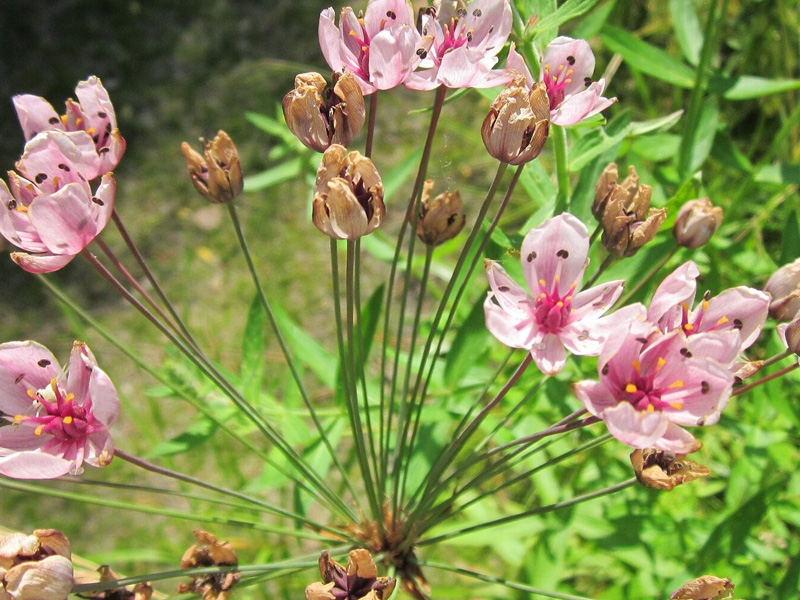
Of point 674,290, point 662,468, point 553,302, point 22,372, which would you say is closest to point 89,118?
point 22,372

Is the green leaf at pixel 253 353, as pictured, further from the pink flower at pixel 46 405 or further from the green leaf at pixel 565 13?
the green leaf at pixel 565 13

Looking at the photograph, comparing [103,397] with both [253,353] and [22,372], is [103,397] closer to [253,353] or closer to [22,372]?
[22,372]

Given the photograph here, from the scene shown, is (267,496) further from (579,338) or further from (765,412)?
(579,338)

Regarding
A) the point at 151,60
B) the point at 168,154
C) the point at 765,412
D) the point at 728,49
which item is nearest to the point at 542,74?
the point at 765,412

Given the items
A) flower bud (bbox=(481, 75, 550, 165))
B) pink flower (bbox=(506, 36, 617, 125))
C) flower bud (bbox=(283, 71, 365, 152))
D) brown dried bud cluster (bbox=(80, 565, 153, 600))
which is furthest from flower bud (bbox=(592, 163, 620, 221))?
brown dried bud cluster (bbox=(80, 565, 153, 600))

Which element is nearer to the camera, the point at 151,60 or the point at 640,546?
the point at 640,546

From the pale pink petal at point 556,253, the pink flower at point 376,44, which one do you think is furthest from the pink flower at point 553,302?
the pink flower at point 376,44
